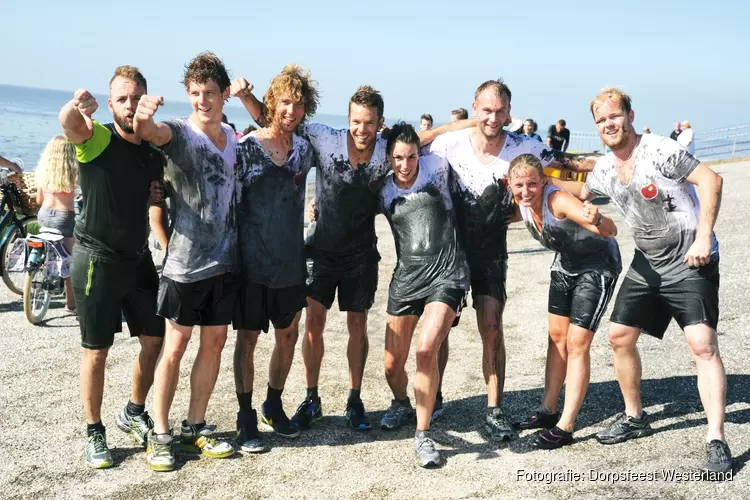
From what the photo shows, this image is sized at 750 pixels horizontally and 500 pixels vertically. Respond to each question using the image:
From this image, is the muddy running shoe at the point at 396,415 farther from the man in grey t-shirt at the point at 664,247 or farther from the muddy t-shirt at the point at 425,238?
the man in grey t-shirt at the point at 664,247

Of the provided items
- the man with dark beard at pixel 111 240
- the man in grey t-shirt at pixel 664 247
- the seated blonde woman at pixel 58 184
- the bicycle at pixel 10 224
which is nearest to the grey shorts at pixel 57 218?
the seated blonde woman at pixel 58 184

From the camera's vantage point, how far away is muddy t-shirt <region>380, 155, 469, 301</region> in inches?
196

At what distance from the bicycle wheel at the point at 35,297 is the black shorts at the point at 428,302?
4.98 metres

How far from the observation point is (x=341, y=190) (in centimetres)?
514

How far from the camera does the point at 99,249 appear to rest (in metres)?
4.71

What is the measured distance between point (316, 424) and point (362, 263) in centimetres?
123

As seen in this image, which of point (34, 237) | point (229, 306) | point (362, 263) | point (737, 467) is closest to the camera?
point (737, 467)

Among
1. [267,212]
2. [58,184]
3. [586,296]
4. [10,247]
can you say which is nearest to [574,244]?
[586,296]

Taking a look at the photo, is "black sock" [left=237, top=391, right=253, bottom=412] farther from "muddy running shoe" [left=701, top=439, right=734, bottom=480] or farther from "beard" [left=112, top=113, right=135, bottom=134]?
"muddy running shoe" [left=701, top=439, right=734, bottom=480]

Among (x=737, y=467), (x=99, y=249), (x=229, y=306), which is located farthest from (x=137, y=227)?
(x=737, y=467)

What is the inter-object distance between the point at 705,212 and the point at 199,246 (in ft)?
10.0

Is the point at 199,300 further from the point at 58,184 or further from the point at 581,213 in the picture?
the point at 58,184

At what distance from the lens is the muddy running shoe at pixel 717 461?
14.5 ft

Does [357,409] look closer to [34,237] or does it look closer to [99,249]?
[99,249]
